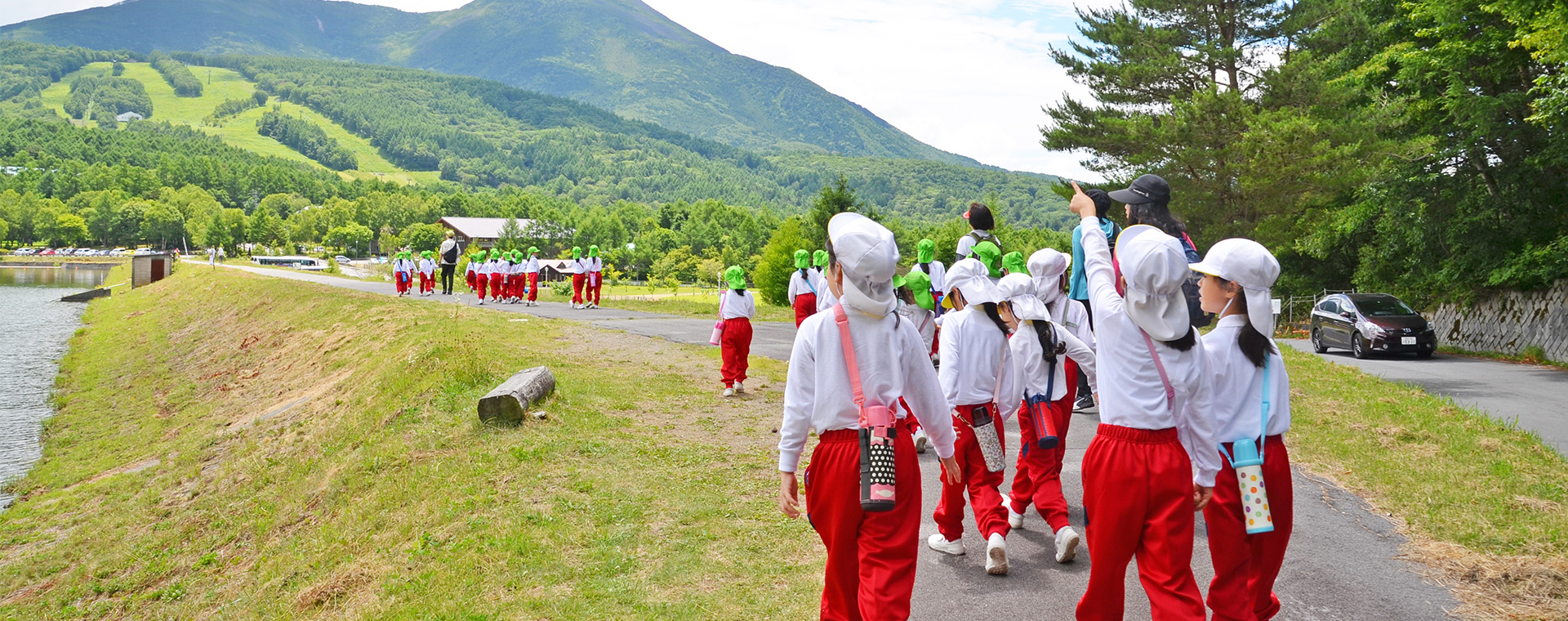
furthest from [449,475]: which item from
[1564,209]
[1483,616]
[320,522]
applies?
[1564,209]

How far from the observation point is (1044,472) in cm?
593

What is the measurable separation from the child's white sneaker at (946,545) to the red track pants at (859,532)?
2.17 meters

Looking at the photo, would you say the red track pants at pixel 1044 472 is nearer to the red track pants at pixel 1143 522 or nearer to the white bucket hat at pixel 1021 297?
the white bucket hat at pixel 1021 297

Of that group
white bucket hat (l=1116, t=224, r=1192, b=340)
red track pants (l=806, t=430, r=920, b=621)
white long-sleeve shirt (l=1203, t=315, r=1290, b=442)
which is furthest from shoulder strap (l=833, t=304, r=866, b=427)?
white long-sleeve shirt (l=1203, t=315, r=1290, b=442)

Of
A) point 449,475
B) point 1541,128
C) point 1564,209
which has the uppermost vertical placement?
point 1541,128

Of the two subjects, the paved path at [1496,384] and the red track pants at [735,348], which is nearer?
the paved path at [1496,384]

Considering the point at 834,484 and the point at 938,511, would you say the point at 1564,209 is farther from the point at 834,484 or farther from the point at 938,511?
the point at 834,484

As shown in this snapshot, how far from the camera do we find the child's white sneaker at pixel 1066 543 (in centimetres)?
575

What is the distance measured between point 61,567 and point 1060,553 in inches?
443

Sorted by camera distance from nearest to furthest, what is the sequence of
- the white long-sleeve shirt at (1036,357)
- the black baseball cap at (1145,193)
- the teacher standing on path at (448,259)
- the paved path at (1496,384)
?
the black baseball cap at (1145,193)
the white long-sleeve shirt at (1036,357)
the paved path at (1496,384)
the teacher standing on path at (448,259)

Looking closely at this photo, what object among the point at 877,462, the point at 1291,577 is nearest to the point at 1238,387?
the point at 877,462

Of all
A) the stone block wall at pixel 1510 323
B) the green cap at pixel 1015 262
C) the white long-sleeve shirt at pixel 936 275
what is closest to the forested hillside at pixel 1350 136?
the stone block wall at pixel 1510 323

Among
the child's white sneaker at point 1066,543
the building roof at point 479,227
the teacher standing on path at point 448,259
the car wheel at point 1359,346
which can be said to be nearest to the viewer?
the child's white sneaker at point 1066,543

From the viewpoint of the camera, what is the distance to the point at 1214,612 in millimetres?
4219
